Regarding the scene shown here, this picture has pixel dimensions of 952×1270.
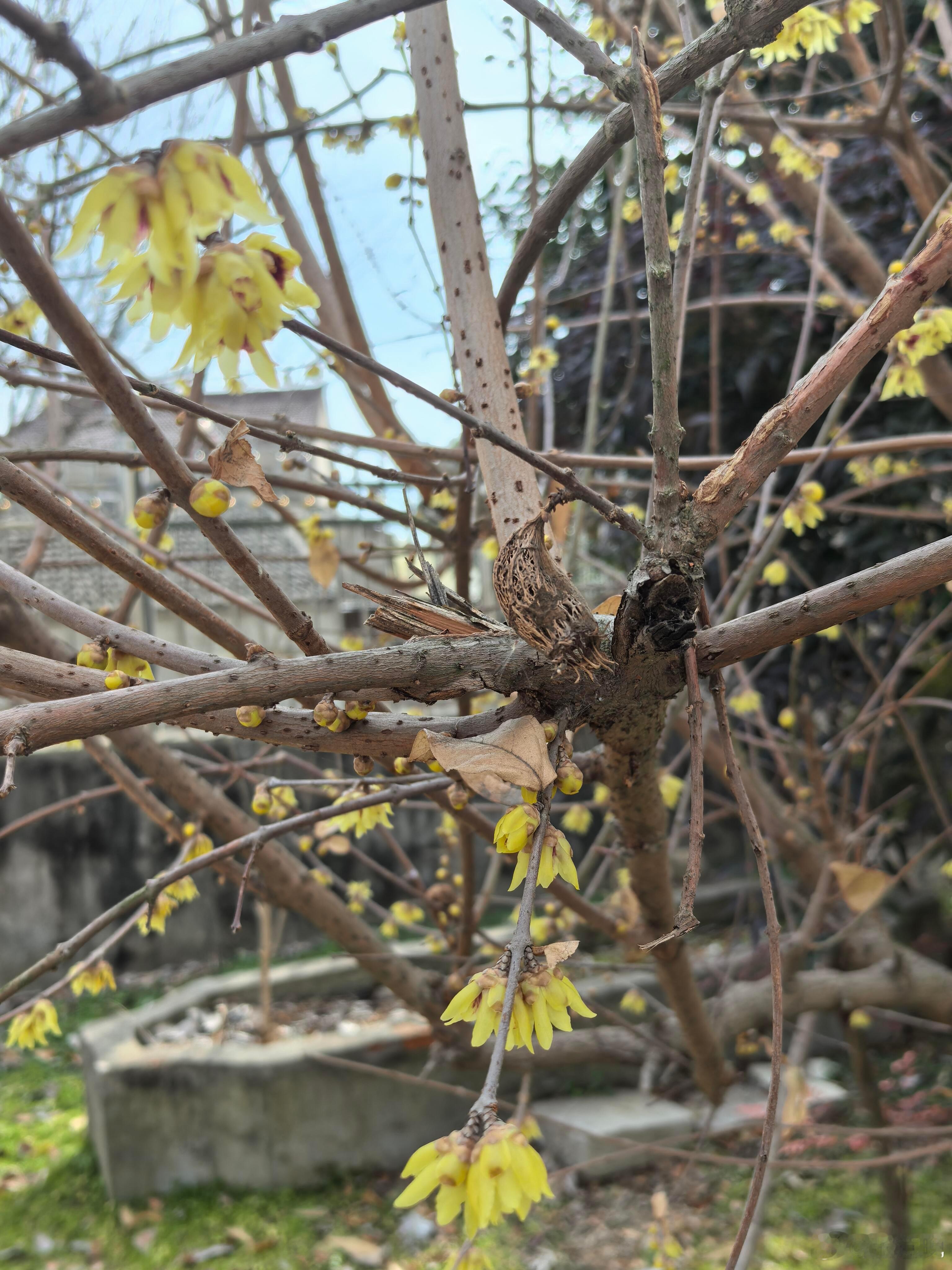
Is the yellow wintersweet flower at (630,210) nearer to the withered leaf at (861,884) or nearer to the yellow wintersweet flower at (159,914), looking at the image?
the withered leaf at (861,884)

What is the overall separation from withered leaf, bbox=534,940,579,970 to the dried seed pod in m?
0.30

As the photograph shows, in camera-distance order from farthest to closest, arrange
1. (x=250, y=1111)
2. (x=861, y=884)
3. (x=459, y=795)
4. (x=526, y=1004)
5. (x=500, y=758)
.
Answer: (x=250, y=1111) < (x=861, y=884) < (x=459, y=795) < (x=500, y=758) < (x=526, y=1004)

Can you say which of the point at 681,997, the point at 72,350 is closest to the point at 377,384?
the point at 681,997

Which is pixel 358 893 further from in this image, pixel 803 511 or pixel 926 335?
pixel 926 335

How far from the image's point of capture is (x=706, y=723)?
2166 mm

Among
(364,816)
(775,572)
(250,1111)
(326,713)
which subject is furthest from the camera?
(250,1111)

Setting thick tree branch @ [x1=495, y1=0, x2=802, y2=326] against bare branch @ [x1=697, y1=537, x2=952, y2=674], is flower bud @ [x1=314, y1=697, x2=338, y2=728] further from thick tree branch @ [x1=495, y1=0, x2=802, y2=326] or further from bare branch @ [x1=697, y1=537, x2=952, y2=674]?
thick tree branch @ [x1=495, y1=0, x2=802, y2=326]

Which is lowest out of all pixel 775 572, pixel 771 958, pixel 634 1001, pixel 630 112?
pixel 634 1001

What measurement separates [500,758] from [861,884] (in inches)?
56.1

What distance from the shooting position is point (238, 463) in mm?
775

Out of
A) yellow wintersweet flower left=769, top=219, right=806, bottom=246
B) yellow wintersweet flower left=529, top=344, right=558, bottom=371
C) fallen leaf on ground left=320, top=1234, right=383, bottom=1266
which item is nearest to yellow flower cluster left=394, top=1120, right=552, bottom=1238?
yellow wintersweet flower left=529, top=344, right=558, bottom=371

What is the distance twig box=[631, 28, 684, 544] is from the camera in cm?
75

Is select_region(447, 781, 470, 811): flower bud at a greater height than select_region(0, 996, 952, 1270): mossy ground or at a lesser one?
greater

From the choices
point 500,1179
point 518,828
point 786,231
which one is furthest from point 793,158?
point 500,1179
